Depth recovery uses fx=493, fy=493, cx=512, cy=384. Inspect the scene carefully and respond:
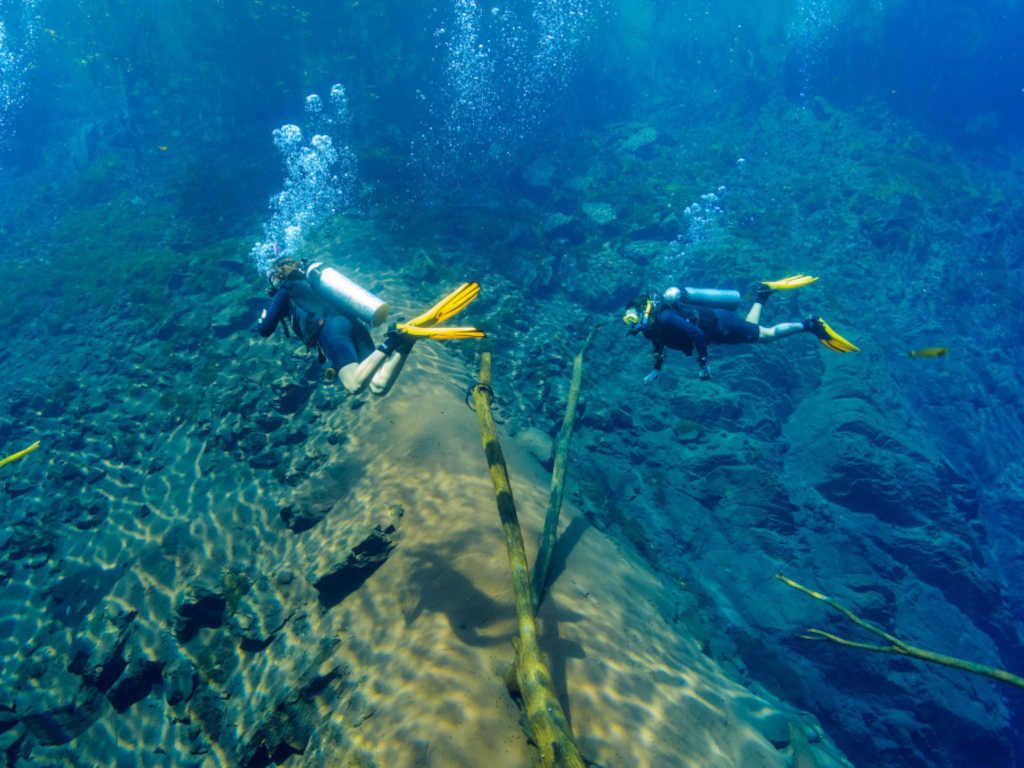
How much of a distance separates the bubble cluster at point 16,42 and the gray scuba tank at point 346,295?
4323 cm

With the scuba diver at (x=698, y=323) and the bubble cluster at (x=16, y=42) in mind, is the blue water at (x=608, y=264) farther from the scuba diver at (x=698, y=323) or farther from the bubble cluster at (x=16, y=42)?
the scuba diver at (x=698, y=323)

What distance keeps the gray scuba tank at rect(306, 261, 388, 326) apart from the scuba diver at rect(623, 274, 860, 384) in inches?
118

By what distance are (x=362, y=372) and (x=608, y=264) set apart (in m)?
12.0

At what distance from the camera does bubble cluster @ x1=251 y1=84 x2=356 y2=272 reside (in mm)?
16344

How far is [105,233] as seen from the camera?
758 inches

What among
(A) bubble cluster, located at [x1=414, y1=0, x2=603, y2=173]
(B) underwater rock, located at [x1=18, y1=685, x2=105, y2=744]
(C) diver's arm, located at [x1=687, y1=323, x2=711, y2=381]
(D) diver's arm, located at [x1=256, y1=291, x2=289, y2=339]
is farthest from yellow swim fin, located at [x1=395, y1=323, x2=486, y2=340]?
(A) bubble cluster, located at [x1=414, y1=0, x2=603, y2=173]

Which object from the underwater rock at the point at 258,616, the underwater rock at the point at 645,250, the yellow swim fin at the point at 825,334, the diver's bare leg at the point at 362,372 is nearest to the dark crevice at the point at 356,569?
the underwater rock at the point at 258,616

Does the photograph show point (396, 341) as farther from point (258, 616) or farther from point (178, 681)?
point (178, 681)

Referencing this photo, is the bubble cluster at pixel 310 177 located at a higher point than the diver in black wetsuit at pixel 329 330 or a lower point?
higher

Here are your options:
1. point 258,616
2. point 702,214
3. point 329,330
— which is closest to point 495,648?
point 258,616

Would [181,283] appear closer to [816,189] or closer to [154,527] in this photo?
[154,527]

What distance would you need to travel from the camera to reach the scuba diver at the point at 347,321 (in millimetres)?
4617

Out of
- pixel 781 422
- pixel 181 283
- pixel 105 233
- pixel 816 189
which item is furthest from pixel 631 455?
pixel 105 233

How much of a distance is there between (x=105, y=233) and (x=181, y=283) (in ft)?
27.9
